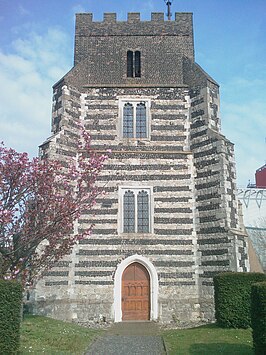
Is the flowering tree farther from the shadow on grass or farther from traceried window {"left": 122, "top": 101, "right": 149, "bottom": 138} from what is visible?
traceried window {"left": 122, "top": 101, "right": 149, "bottom": 138}

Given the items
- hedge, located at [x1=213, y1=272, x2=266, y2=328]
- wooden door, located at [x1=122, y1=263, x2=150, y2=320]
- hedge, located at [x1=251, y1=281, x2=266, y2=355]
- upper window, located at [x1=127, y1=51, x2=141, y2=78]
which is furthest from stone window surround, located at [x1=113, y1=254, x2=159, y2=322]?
upper window, located at [x1=127, y1=51, x2=141, y2=78]

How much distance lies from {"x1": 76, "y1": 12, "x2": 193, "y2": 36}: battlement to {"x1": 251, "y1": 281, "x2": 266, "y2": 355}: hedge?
680 inches

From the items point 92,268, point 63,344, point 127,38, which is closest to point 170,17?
point 127,38

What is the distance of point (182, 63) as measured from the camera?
71.2 feet

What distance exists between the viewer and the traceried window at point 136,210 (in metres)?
18.7

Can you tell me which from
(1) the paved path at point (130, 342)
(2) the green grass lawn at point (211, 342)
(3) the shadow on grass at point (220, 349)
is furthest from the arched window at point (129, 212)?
(3) the shadow on grass at point (220, 349)

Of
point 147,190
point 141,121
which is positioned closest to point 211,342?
point 147,190

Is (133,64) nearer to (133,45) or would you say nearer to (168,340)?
(133,45)

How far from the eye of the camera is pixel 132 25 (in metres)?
22.7

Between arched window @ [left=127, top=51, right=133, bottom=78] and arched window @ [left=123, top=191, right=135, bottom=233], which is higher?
arched window @ [left=127, top=51, right=133, bottom=78]

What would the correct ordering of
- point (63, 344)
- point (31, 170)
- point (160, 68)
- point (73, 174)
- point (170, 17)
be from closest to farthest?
point (63, 344), point (31, 170), point (73, 174), point (160, 68), point (170, 17)

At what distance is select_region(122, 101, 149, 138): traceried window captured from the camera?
66.3 ft

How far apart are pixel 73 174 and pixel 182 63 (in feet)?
37.6

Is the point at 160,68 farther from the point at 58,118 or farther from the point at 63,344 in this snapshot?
the point at 63,344
